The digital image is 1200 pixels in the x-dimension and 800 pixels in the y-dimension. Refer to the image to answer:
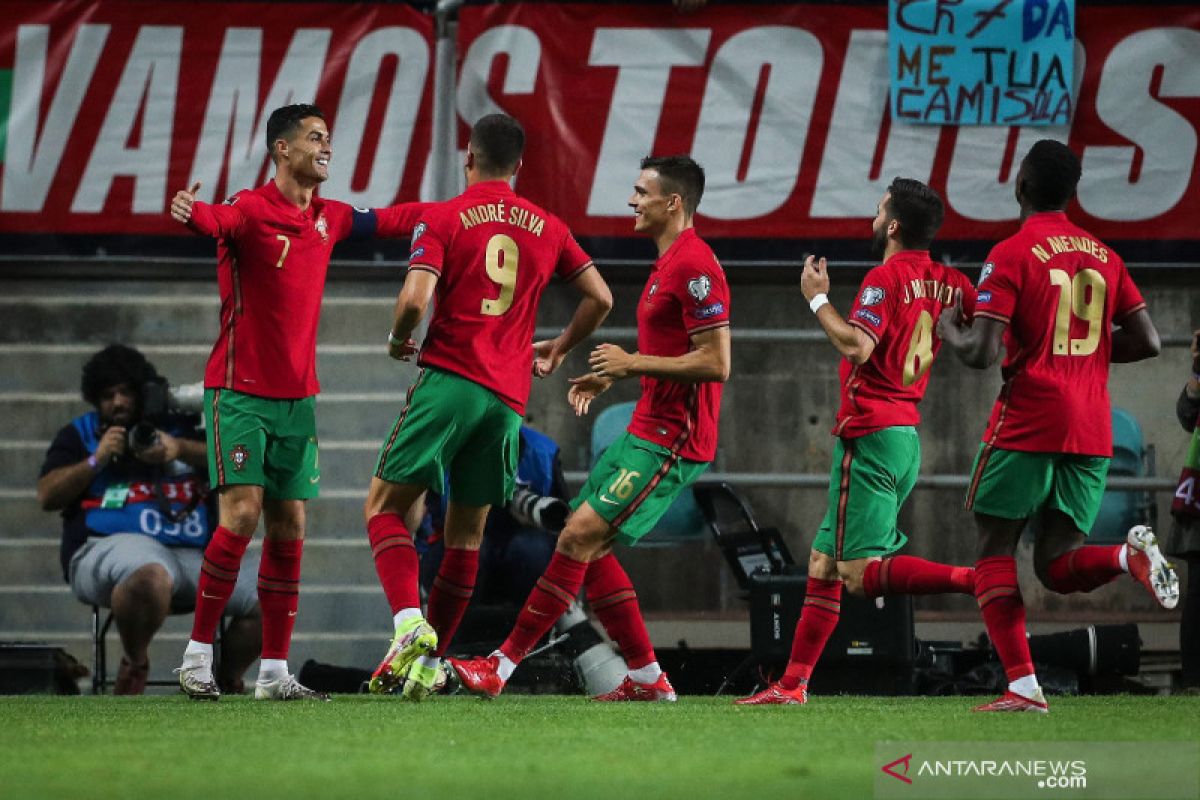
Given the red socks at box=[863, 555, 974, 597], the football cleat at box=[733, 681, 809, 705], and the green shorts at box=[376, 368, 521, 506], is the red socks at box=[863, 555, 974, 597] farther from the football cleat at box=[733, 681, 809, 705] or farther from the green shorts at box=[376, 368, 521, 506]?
the green shorts at box=[376, 368, 521, 506]

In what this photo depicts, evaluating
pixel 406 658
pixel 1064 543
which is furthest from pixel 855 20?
pixel 406 658

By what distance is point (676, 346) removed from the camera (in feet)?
22.5

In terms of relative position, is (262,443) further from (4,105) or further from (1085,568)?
(4,105)

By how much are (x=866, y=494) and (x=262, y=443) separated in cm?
217

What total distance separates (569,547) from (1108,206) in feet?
14.0

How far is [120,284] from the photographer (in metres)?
10.3

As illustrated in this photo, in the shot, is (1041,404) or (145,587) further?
(145,587)

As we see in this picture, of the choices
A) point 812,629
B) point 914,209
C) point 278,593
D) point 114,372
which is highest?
point 914,209

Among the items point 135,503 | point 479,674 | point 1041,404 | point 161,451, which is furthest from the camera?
point 135,503

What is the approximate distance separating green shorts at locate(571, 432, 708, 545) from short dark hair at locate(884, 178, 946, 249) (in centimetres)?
116

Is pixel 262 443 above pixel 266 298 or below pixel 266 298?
below
